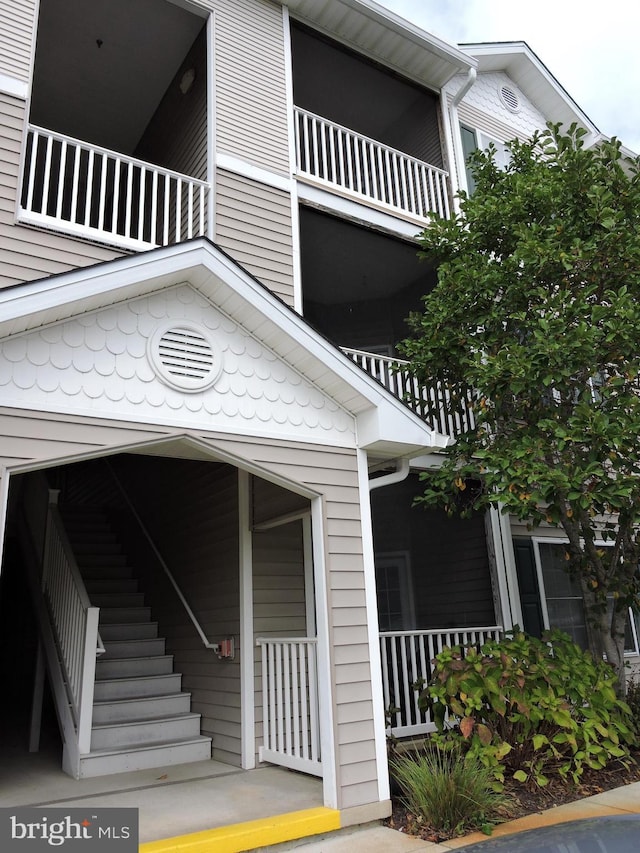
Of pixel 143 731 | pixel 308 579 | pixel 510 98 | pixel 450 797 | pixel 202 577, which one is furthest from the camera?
pixel 510 98

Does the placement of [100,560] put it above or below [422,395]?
below

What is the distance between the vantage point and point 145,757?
5379 mm

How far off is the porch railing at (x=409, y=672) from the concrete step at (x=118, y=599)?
A: 277cm

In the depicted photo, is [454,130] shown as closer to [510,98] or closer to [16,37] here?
[510,98]

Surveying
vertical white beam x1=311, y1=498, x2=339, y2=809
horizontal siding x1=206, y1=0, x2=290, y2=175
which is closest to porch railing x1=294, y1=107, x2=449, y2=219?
horizontal siding x1=206, y1=0, x2=290, y2=175

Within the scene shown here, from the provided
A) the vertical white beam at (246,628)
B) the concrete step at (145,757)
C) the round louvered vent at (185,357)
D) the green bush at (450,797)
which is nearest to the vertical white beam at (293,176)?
the vertical white beam at (246,628)

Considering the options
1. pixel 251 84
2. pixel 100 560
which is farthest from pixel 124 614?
pixel 251 84

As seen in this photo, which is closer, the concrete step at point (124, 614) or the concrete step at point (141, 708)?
the concrete step at point (141, 708)

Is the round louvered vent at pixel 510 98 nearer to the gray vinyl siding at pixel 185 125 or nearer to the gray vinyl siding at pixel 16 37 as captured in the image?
the gray vinyl siding at pixel 185 125

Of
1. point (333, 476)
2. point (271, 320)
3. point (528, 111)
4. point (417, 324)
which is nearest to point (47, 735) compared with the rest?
point (333, 476)

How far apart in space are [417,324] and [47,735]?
568 centimetres

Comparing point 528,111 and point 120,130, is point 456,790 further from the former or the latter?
point 528,111

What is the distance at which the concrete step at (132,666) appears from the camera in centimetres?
614

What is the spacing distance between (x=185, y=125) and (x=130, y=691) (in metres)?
6.25
